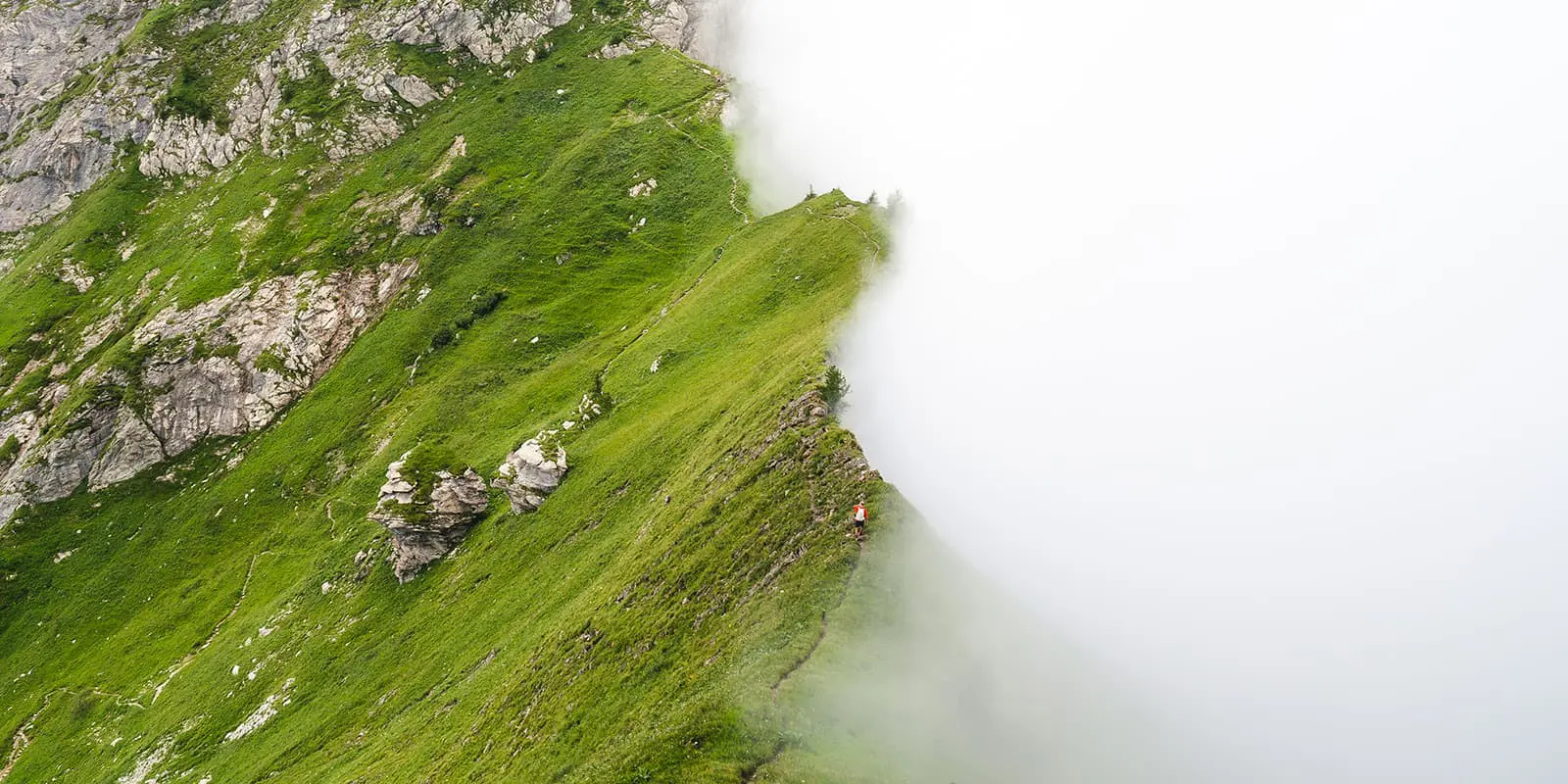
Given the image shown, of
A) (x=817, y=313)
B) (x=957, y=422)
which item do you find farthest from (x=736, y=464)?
(x=957, y=422)

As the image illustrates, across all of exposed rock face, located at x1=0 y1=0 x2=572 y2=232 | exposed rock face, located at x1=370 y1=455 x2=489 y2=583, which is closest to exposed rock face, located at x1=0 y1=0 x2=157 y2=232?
exposed rock face, located at x1=0 y1=0 x2=572 y2=232

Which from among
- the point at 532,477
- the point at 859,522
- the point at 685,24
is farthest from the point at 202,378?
the point at 685,24

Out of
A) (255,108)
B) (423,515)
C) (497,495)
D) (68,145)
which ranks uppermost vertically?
(255,108)

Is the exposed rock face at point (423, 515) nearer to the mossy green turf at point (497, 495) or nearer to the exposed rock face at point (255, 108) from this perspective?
the mossy green turf at point (497, 495)

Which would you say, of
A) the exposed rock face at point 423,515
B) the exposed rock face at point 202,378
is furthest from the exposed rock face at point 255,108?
the exposed rock face at point 423,515

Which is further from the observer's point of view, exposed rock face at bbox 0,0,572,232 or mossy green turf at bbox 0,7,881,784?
exposed rock face at bbox 0,0,572,232

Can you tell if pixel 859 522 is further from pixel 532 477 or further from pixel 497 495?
pixel 497 495

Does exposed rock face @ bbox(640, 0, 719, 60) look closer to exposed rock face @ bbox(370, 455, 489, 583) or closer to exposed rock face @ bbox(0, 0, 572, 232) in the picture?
exposed rock face @ bbox(0, 0, 572, 232)
